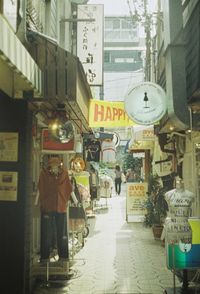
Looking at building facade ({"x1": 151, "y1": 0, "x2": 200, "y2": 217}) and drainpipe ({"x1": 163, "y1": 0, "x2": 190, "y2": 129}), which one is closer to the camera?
building facade ({"x1": 151, "y1": 0, "x2": 200, "y2": 217})

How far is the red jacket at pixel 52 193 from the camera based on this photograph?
838cm

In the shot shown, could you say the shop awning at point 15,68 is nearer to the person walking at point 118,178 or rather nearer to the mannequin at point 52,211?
the mannequin at point 52,211

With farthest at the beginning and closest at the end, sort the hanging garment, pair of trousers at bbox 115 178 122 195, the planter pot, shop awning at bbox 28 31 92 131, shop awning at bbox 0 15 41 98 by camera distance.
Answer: pair of trousers at bbox 115 178 122 195, the hanging garment, the planter pot, shop awning at bbox 28 31 92 131, shop awning at bbox 0 15 41 98

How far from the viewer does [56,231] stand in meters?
8.51

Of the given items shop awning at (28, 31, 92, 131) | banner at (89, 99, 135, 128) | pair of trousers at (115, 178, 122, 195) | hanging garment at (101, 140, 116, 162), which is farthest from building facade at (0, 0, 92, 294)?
pair of trousers at (115, 178, 122, 195)

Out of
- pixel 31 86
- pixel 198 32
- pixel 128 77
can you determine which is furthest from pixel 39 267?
pixel 128 77

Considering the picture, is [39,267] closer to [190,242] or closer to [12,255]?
[12,255]

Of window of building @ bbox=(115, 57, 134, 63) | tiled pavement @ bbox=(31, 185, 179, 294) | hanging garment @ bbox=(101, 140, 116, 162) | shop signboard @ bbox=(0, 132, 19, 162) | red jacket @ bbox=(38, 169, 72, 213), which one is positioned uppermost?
window of building @ bbox=(115, 57, 134, 63)

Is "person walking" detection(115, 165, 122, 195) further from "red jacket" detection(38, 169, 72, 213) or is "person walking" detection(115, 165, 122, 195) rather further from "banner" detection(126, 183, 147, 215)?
"red jacket" detection(38, 169, 72, 213)

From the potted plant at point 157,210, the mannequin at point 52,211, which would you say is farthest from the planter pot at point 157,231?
the mannequin at point 52,211

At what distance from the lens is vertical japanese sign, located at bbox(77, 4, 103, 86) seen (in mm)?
12516

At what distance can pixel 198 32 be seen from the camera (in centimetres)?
641

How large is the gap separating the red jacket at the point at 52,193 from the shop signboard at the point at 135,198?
8575 mm

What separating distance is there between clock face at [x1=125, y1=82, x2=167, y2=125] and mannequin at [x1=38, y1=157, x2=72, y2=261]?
77.4 inches
